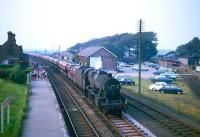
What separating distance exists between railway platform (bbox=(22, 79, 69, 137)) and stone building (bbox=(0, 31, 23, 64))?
97.4 feet

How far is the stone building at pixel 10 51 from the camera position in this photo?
61125 millimetres

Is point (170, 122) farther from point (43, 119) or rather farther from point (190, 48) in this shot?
point (190, 48)

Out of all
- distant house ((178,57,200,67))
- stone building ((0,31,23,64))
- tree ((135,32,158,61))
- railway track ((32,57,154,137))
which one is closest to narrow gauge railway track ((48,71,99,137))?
railway track ((32,57,154,137))

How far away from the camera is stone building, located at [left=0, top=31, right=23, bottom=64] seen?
6112 centimetres

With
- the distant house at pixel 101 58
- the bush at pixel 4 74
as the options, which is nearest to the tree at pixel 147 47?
the distant house at pixel 101 58

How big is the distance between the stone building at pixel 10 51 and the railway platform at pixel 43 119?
29691mm

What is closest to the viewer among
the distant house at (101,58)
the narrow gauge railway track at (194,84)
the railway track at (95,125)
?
the railway track at (95,125)

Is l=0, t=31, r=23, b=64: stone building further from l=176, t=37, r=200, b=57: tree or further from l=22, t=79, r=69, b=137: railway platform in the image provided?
l=176, t=37, r=200, b=57: tree

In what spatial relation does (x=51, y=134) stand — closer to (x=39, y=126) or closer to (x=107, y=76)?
(x=39, y=126)

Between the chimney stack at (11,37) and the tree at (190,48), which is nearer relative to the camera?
the chimney stack at (11,37)

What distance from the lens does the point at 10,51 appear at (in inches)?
2435

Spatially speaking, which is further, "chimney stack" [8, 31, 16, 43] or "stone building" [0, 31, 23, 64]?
"chimney stack" [8, 31, 16, 43]

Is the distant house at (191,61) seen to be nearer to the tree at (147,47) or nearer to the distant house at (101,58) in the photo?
the tree at (147,47)

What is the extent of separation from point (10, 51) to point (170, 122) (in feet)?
149
